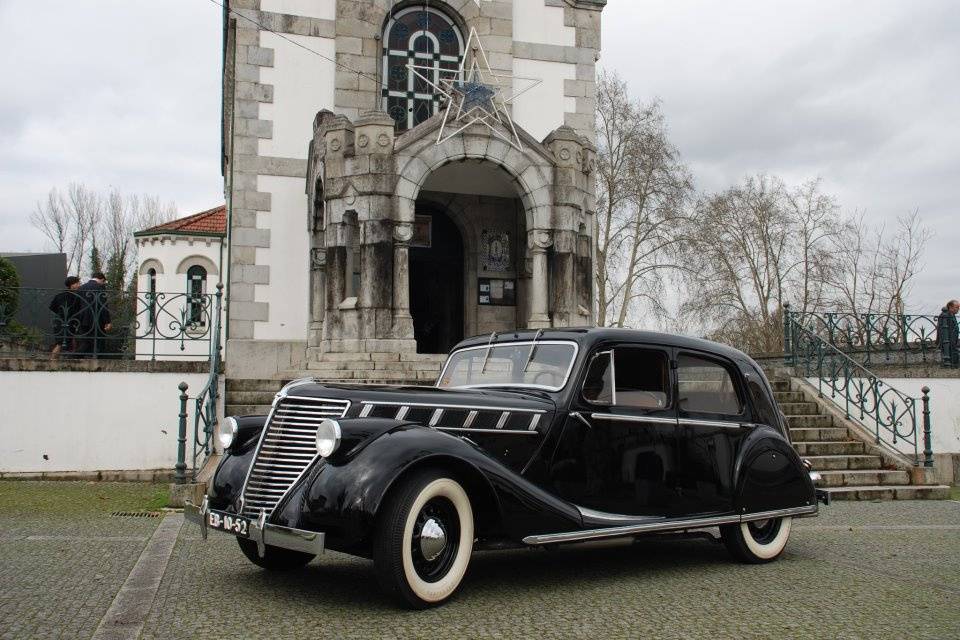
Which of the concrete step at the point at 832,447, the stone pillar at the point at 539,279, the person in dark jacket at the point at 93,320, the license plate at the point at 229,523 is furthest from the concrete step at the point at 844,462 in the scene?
the person in dark jacket at the point at 93,320

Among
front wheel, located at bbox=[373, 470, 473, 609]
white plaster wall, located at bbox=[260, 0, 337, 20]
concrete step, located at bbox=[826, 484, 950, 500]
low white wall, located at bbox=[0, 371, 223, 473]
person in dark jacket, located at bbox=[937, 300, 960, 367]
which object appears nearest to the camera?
front wheel, located at bbox=[373, 470, 473, 609]

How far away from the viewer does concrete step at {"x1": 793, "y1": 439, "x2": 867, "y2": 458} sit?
39.6ft

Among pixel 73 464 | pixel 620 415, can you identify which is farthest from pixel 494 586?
pixel 73 464

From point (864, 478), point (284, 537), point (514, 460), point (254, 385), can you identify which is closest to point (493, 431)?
point (514, 460)

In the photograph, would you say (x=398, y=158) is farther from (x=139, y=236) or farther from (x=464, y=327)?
(x=139, y=236)

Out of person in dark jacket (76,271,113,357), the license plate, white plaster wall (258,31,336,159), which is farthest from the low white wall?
the license plate

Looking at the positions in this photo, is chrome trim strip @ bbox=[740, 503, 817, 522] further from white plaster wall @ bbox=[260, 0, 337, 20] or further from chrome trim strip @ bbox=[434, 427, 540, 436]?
white plaster wall @ bbox=[260, 0, 337, 20]

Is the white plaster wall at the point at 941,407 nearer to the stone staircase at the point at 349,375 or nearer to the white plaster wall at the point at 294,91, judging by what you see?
the stone staircase at the point at 349,375

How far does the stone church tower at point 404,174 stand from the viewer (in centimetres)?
1322

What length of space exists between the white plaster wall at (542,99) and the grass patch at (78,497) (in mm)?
9625

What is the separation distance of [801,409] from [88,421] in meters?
10.3

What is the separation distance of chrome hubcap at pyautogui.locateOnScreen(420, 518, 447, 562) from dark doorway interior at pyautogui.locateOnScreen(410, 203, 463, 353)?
11875mm

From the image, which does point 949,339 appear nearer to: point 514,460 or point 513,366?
point 513,366

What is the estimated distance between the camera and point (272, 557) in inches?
229
